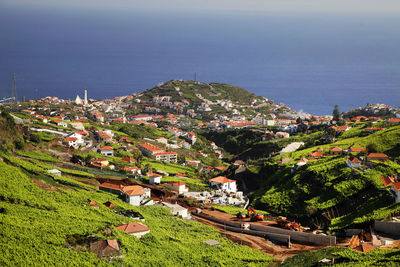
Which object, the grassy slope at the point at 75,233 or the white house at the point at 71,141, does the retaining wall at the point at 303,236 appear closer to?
the grassy slope at the point at 75,233

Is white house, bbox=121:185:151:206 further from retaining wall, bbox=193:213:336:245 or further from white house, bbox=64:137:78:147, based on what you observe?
white house, bbox=64:137:78:147

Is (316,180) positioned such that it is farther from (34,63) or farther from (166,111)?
(34,63)

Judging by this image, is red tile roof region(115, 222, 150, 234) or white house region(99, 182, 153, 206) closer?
red tile roof region(115, 222, 150, 234)

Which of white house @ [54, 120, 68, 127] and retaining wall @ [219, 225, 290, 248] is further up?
retaining wall @ [219, 225, 290, 248]

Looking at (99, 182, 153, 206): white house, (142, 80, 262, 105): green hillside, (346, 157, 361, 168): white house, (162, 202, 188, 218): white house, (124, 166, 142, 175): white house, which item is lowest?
(142, 80, 262, 105): green hillside

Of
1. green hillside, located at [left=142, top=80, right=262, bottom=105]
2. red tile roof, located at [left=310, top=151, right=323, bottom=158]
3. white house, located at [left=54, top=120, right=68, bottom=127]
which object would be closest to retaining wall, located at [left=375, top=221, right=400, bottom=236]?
red tile roof, located at [left=310, top=151, right=323, bottom=158]

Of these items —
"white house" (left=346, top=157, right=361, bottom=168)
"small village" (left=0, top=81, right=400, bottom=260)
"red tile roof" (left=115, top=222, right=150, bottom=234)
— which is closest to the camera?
"red tile roof" (left=115, top=222, right=150, bottom=234)
